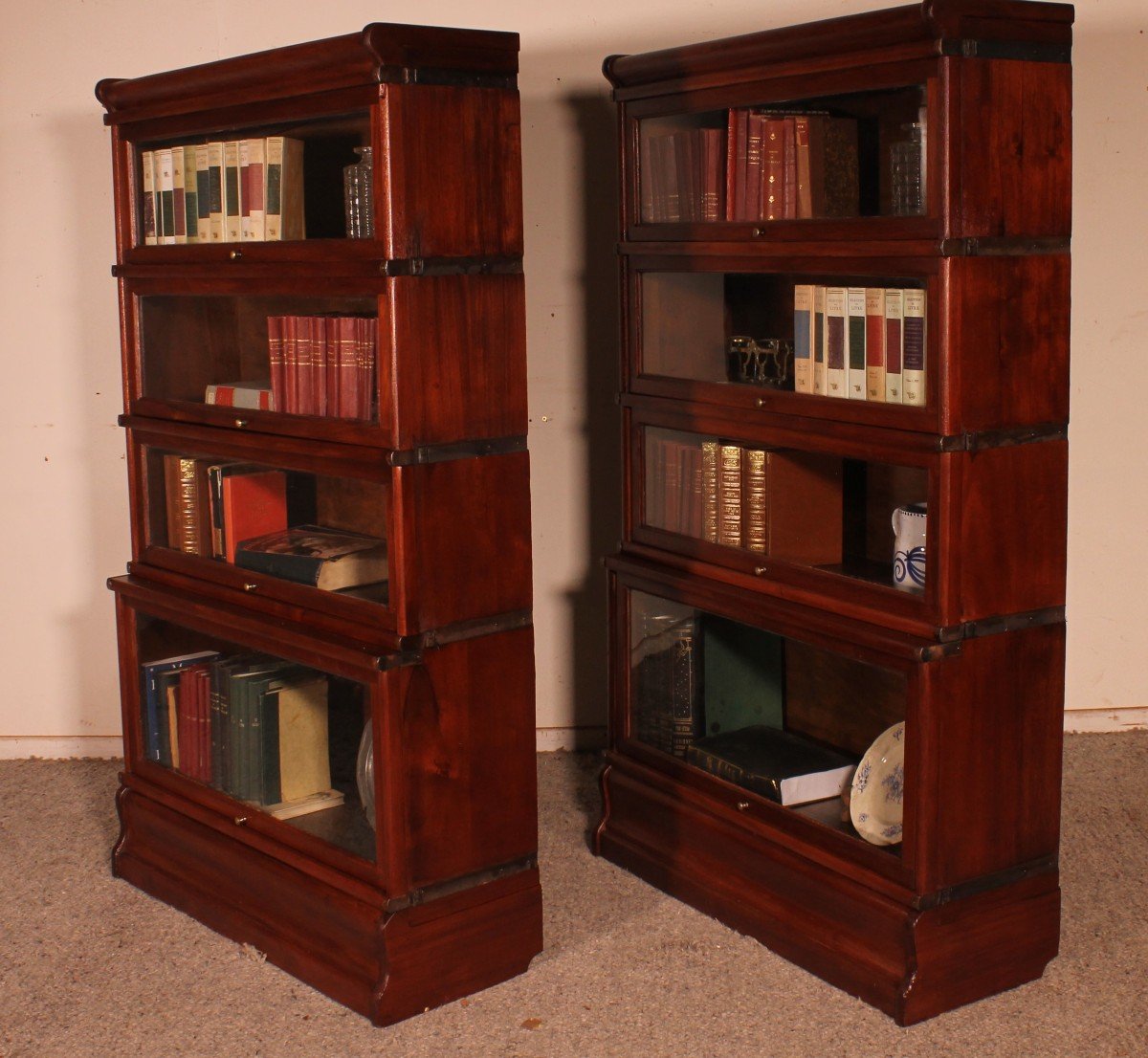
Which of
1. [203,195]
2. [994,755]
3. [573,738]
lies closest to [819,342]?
[994,755]

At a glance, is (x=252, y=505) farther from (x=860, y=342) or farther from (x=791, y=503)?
(x=860, y=342)

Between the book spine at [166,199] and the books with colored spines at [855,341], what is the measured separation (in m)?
1.41

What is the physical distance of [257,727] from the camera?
3127mm

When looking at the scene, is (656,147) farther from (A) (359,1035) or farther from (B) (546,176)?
(A) (359,1035)

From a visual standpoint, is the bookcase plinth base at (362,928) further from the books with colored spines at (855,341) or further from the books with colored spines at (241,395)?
the books with colored spines at (855,341)

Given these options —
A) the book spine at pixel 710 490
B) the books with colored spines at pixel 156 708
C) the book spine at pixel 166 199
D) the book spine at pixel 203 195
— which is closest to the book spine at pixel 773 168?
the book spine at pixel 710 490

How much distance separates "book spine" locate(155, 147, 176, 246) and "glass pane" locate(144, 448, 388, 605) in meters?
0.46

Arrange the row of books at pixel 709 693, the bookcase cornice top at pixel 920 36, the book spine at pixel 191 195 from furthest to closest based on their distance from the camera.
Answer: the row of books at pixel 709 693 < the book spine at pixel 191 195 < the bookcase cornice top at pixel 920 36

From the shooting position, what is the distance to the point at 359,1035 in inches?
108

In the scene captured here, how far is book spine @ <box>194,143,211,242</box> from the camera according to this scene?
10.0ft

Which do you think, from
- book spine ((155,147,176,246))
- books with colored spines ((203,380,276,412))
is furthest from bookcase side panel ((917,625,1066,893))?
book spine ((155,147,176,246))

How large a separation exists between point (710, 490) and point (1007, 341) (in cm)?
79

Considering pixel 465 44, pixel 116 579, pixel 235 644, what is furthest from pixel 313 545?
pixel 465 44

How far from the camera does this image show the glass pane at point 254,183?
2.73m
